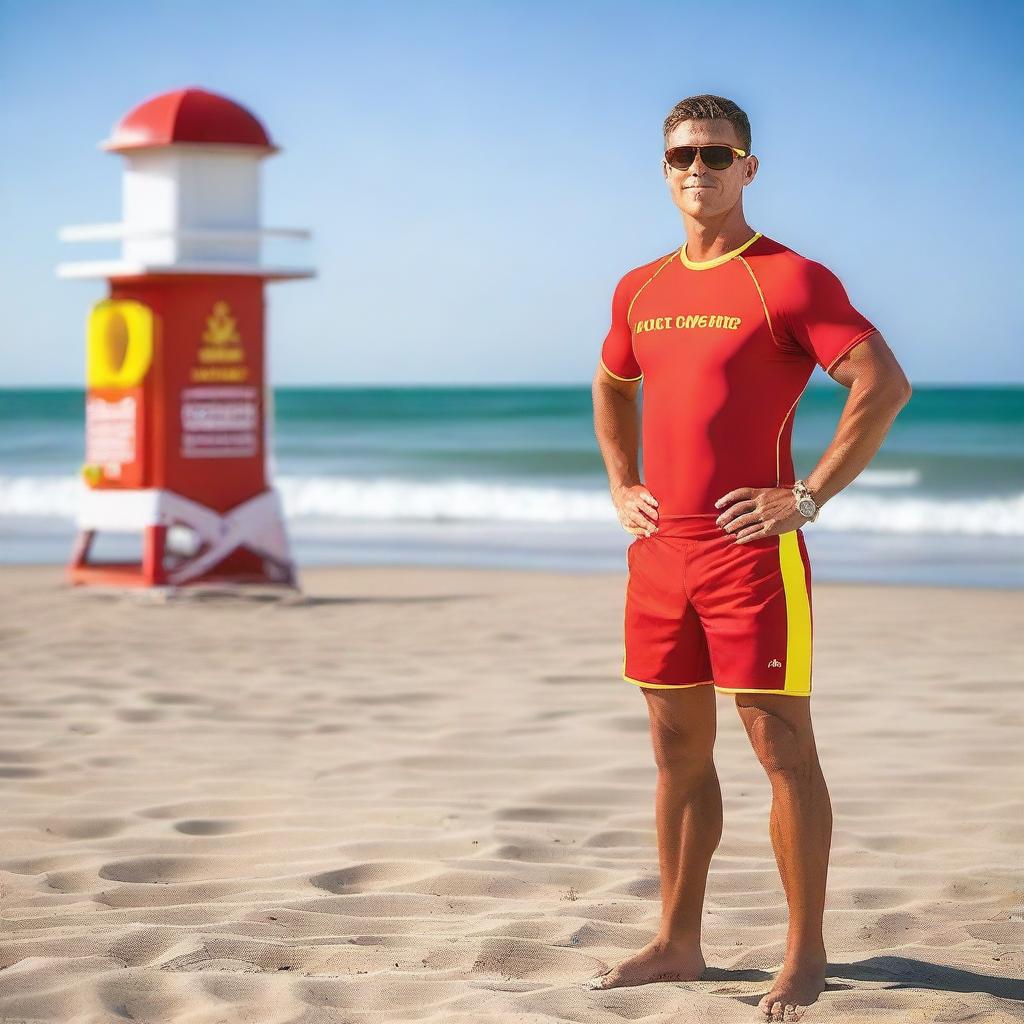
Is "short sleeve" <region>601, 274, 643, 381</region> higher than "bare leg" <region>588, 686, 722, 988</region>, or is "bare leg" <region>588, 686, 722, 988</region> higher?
"short sleeve" <region>601, 274, 643, 381</region>

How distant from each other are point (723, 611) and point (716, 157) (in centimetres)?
90

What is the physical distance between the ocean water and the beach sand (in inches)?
196

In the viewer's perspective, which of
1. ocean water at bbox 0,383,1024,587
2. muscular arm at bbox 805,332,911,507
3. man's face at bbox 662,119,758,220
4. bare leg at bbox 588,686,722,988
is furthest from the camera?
ocean water at bbox 0,383,1024,587

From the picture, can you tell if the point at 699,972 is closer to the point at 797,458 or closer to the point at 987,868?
the point at 987,868

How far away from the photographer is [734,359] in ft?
10.2

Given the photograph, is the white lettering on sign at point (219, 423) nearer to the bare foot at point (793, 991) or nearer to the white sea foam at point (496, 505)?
the bare foot at point (793, 991)

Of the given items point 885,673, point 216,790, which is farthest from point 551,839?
point 885,673

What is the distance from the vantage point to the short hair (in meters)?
3.19

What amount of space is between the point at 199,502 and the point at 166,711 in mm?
3564

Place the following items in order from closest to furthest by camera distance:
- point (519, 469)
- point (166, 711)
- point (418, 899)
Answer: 1. point (418, 899)
2. point (166, 711)
3. point (519, 469)

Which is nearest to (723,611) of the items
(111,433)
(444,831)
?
(444,831)

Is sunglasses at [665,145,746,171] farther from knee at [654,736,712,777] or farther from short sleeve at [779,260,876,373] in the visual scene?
knee at [654,736,712,777]

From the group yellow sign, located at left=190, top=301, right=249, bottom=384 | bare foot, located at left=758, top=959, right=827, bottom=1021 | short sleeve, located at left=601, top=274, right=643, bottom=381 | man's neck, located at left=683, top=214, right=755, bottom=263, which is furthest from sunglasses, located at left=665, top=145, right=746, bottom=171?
yellow sign, located at left=190, top=301, right=249, bottom=384

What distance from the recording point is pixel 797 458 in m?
30.4
